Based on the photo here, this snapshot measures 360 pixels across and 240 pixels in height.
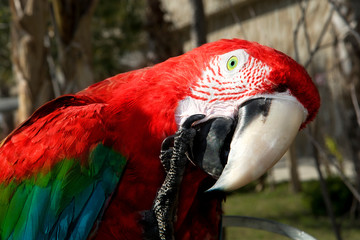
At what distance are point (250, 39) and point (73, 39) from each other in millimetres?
5278

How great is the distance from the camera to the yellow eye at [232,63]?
118cm

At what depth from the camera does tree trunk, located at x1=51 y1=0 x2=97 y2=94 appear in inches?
84.3

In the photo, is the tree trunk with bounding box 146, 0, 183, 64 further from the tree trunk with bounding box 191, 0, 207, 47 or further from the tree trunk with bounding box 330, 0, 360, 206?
the tree trunk with bounding box 191, 0, 207, 47

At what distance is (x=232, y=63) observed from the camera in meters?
1.18

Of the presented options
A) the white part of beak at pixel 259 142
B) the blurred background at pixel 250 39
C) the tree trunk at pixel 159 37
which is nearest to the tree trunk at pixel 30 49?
the blurred background at pixel 250 39

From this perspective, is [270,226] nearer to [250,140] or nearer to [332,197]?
[250,140]

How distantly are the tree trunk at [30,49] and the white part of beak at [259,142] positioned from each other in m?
1.42

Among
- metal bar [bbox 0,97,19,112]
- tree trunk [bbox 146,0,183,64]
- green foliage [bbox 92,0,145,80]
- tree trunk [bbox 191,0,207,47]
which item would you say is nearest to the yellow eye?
tree trunk [bbox 191,0,207,47]

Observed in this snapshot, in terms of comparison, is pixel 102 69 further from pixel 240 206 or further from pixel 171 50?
pixel 171 50

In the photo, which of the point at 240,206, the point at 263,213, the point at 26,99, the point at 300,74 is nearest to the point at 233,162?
the point at 300,74

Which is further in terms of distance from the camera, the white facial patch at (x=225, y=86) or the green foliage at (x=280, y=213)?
the green foliage at (x=280, y=213)

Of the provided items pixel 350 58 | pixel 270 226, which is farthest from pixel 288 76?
pixel 350 58

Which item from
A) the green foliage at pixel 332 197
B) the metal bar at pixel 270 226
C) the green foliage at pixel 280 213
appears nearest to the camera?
the metal bar at pixel 270 226

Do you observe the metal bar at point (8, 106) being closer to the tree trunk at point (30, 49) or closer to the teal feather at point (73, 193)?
the tree trunk at point (30, 49)
